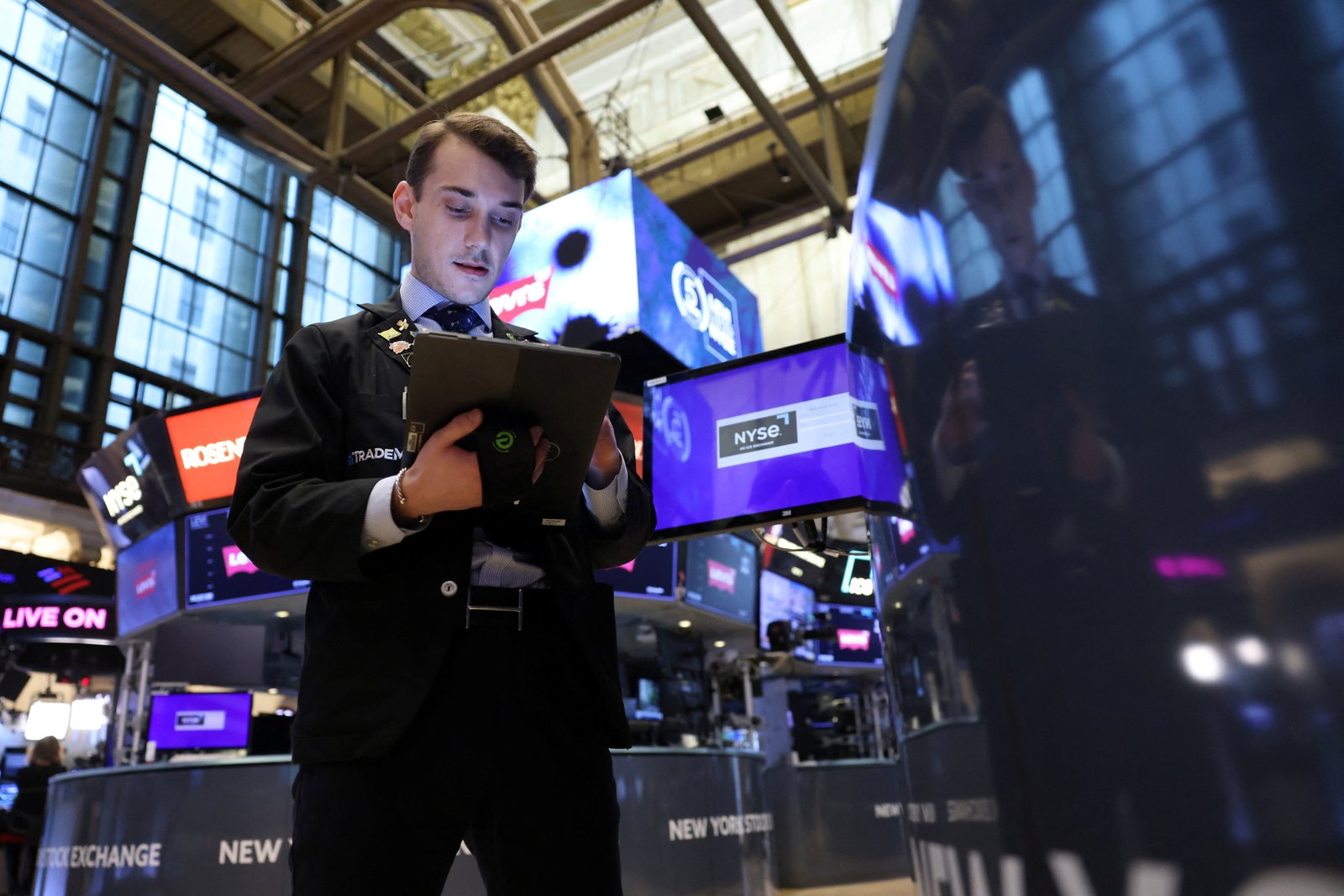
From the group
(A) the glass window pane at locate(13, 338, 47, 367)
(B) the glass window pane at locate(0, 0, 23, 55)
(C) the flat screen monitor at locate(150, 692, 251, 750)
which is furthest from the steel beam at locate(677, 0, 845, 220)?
(B) the glass window pane at locate(0, 0, 23, 55)

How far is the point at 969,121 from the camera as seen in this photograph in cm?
93

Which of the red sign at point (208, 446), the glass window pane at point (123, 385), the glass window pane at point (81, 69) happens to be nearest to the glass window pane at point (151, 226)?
the glass window pane at point (81, 69)

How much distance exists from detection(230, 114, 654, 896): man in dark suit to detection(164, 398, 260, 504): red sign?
6639 mm

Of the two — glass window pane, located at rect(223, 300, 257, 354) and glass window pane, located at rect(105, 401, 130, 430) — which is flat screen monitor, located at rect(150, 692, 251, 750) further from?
glass window pane, located at rect(223, 300, 257, 354)

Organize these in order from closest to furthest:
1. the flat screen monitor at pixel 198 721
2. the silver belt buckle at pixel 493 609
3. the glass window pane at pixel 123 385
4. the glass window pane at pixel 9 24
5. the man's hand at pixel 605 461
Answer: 1. the silver belt buckle at pixel 493 609
2. the man's hand at pixel 605 461
3. the flat screen monitor at pixel 198 721
4. the glass window pane at pixel 9 24
5. the glass window pane at pixel 123 385

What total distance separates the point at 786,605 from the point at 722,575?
8.62 feet

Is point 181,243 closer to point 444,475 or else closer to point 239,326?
point 239,326

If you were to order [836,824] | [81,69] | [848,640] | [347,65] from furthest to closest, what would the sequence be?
[81,69], [848,640], [347,65], [836,824]

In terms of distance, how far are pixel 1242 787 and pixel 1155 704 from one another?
3.1 inches

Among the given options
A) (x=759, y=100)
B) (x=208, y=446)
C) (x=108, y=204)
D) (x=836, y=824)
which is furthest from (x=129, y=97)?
(x=836, y=824)

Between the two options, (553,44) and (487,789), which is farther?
(553,44)

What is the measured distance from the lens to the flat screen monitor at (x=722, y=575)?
8.58m

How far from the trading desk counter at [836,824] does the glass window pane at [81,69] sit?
16.8 metres

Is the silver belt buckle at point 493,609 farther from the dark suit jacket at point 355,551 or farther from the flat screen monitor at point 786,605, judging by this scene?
the flat screen monitor at point 786,605
